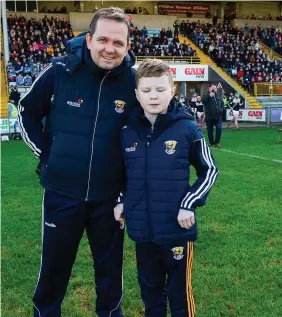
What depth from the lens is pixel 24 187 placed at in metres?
8.37

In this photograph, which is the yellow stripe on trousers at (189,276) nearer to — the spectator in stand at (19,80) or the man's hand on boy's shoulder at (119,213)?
the man's hand on boy's shoulder at (119,213)

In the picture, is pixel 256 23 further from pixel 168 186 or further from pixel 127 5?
pixel 168 186

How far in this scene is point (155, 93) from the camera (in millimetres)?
2727

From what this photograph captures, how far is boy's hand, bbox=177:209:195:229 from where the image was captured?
2.70 m

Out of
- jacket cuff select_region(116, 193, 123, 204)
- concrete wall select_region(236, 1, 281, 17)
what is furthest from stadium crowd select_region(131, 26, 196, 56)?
jacket cuff select_region(116, 193, 123, 204)

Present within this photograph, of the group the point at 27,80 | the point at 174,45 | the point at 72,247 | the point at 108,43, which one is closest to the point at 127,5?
the point at 174,45

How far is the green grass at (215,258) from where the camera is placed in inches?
143

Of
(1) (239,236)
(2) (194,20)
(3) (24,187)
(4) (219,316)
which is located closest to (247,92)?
(2) (194,20)

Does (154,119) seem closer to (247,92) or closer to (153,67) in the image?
(153,67)

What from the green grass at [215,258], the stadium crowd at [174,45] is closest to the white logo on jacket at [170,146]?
the green grass at [215,258]

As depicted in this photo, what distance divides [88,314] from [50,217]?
1.02m

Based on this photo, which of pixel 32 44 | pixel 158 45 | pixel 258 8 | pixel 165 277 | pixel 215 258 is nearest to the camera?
pixel 165 277

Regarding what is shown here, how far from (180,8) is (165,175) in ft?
138

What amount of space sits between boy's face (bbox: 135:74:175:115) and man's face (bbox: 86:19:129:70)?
0.72 feet
